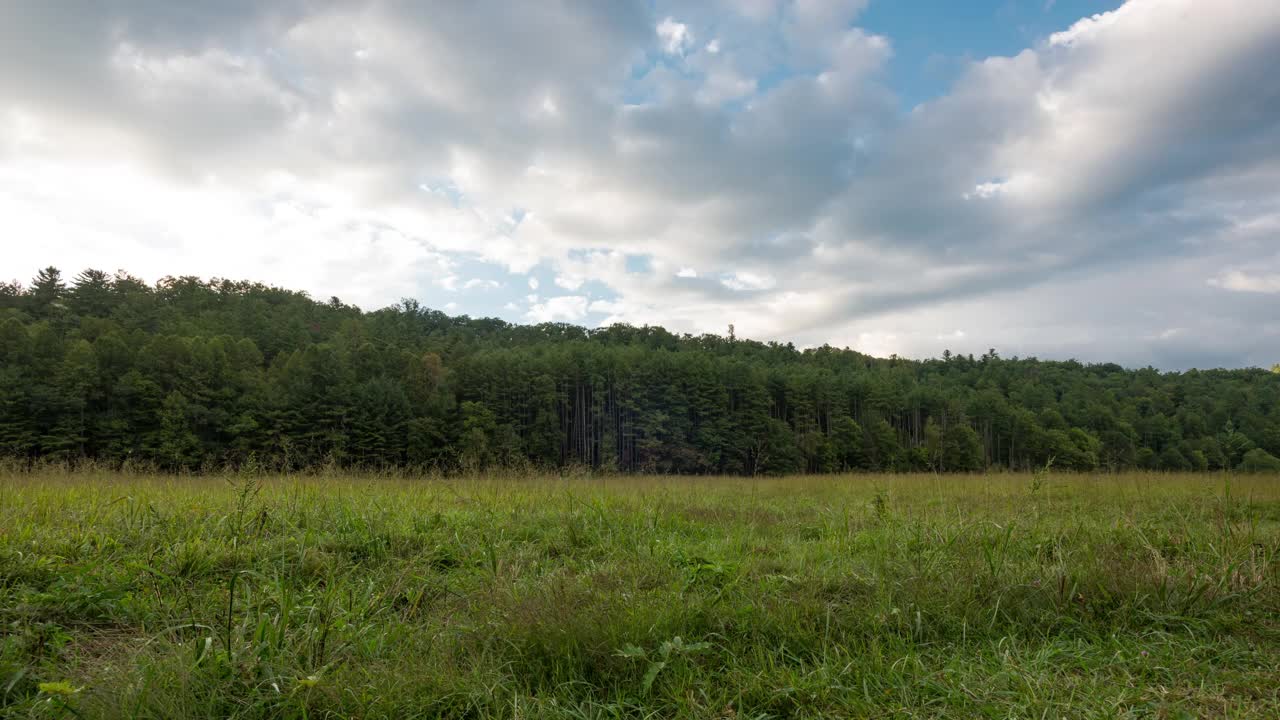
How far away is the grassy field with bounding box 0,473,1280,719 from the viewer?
7.24 ft

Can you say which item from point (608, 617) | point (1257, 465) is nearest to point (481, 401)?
point (1257, 465)

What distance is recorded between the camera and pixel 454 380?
48531 mm

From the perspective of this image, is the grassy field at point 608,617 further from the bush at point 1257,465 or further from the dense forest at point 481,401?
the dense forest at point 481,401

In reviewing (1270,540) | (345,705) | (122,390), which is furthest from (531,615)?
(122,390)

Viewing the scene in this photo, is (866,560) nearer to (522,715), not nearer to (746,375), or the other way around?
(522,715)

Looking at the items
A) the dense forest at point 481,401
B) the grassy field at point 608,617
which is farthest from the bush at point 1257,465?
the grassy field at point 608,617

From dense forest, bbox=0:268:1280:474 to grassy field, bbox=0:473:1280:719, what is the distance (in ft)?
52.1

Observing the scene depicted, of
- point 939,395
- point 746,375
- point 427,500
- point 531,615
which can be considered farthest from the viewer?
point 939,395

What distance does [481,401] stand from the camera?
47438 millimetres

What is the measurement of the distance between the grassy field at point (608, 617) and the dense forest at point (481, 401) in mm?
15885

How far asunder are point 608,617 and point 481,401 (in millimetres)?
47057

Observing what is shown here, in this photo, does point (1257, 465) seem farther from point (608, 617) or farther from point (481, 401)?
point (481, 401)

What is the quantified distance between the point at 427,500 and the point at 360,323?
7586 centimetres

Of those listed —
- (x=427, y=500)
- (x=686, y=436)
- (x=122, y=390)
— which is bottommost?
(x=686, y=436)
